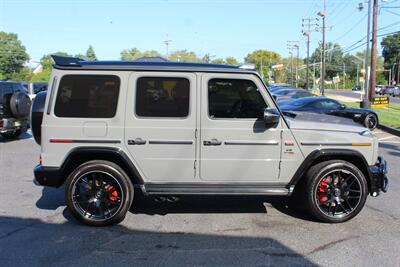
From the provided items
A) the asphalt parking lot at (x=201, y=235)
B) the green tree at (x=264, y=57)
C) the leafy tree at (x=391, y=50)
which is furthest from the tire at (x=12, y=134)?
the green tree at (x=264, y=57)

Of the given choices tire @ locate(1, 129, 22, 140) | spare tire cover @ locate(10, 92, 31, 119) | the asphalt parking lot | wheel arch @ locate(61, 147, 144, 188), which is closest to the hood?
the asphalt parking lot

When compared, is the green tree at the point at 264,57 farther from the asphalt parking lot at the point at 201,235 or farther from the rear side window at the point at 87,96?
the rear side window at the point at 87,96

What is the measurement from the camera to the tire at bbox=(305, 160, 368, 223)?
210 inches

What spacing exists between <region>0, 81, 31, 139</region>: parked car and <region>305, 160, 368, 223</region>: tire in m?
9.81

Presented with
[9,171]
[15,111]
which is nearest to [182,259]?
[9,171]

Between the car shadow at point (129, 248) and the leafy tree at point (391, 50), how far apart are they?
126 m

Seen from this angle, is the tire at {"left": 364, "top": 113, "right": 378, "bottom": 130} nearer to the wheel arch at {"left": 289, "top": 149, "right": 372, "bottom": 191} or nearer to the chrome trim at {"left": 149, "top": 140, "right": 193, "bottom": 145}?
the wheel arch at {"left": 289, "top": 149, "right": 372, "bottom": 191}

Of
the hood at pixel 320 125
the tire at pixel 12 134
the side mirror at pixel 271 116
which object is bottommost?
the tire at pixel 12 134

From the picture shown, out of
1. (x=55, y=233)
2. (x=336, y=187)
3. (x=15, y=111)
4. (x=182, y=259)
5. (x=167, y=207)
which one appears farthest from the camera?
(x=15, y=111)

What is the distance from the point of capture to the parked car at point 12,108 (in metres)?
12.4

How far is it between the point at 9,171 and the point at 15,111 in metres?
4.31

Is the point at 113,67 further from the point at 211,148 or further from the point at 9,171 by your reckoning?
the point at 9,171

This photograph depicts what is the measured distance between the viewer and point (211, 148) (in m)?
5.23

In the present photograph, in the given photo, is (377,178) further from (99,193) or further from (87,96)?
(87,96)
